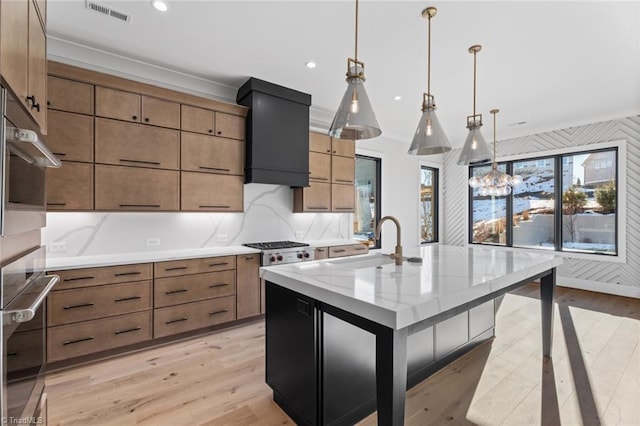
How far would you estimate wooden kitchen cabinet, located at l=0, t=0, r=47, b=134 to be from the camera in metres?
1.04

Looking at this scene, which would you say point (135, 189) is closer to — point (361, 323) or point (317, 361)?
point (317, 361)

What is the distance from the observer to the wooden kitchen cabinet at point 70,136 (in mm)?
2518

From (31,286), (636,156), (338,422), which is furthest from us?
(636,156)

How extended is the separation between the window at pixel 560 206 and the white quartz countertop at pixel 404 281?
3.61 meters

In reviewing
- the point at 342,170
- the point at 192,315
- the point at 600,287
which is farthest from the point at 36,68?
the point at 600,287

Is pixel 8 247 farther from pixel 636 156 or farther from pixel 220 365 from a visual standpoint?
pixel 636 156

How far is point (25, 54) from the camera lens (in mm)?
1293

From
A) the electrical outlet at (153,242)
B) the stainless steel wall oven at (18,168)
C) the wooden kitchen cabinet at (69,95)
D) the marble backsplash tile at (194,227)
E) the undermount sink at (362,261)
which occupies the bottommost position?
the undermount sink at (362,261)

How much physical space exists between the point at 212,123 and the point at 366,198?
3.11 meters

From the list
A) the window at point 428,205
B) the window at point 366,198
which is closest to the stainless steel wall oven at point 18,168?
the window at point 366,198

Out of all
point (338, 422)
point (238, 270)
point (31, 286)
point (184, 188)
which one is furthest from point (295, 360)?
point (184, 188)

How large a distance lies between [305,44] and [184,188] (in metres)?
1.92

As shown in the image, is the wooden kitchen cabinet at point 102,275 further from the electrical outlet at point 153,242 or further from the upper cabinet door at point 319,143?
the upper cabinet door at point 319,143

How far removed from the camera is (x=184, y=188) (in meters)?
3.20
